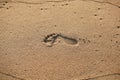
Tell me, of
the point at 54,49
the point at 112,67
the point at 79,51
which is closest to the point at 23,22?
the point at 54,49

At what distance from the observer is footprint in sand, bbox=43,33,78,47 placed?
8.89 ft

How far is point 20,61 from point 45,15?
80 centimetres

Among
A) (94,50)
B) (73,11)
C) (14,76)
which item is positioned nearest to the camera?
(14,76)

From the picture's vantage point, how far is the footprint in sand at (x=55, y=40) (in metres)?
2.71

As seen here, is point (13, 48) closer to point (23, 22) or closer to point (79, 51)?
point (23, 22)

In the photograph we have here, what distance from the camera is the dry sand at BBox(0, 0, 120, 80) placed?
7.92 feet

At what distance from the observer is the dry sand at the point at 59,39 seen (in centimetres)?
241

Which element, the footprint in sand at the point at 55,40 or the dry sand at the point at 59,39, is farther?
the footprint in sand at the point at 55,40

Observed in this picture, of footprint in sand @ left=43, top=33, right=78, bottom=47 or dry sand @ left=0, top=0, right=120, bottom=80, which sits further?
footprint in sand @ left=43, top=33, right=78, bottom=47

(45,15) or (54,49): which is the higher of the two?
(45,15)

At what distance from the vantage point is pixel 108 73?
238cm

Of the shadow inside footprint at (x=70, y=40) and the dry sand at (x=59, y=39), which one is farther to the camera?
the shadow inside footprint at (x=70, y=40)

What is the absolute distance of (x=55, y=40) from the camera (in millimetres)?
2736

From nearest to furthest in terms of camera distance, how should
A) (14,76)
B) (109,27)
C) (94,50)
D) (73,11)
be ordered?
(14,76) → (94,50) → (109,27) → (73,11)
